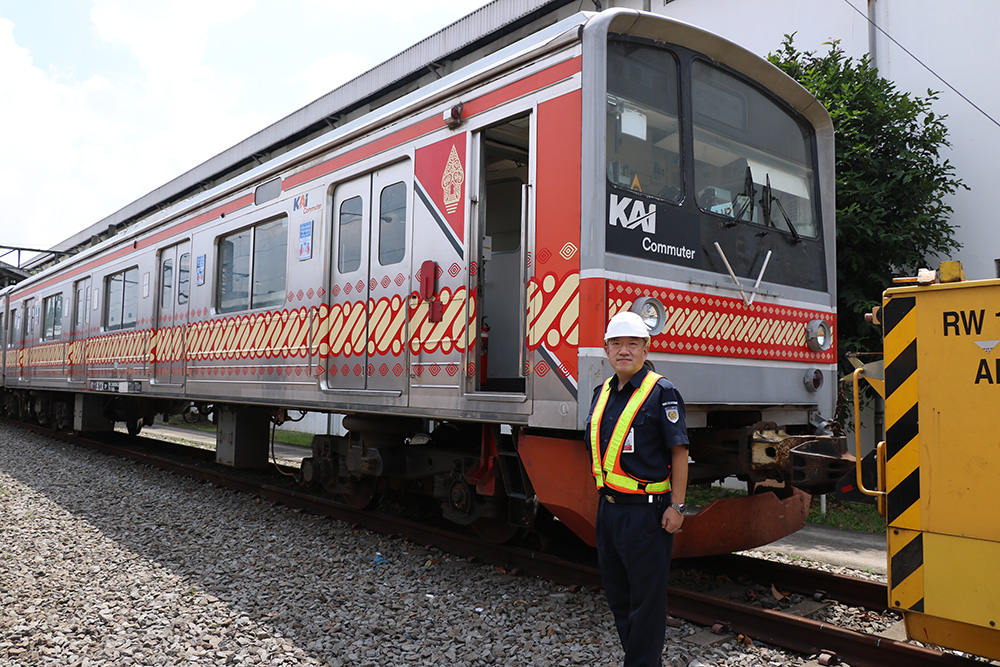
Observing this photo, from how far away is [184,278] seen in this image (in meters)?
8.80

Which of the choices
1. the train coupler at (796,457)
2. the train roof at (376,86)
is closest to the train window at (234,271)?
the train coupler at (796,457)

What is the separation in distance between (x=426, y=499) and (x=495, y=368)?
88.4 inches

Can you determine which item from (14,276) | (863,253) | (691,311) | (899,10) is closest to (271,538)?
(691,311)

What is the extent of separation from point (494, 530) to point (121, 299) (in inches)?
317

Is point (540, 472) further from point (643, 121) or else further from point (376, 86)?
point (376, 86)

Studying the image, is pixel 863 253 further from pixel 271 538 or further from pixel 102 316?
pixel 102 316

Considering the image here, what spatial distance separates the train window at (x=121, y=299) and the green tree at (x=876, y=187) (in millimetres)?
8900

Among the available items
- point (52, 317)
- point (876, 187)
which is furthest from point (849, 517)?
point (52, 317)

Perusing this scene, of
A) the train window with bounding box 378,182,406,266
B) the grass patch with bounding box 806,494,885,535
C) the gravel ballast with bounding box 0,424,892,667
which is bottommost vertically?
the gravel ballast with bounding box 0,424,892,667

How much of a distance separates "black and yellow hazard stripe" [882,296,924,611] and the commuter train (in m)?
0.96

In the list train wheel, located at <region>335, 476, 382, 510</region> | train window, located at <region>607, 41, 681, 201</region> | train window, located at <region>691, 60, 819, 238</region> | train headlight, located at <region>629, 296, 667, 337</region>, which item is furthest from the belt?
train wheel, located at <region>335, 476, 382, 510</region>

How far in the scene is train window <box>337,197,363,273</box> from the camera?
5953 mm

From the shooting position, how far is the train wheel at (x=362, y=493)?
6.54 metres

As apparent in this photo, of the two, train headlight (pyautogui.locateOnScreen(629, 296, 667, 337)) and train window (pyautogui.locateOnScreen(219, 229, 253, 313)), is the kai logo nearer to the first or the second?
train headlight (pyautogui.locateOnScreen(629, 296, 667, 337))
